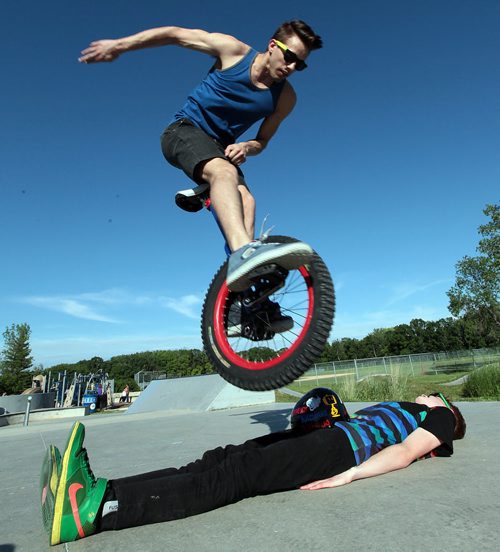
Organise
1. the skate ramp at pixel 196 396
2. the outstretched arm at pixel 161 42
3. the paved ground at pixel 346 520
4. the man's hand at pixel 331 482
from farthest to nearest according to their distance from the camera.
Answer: the skate ramp at pixel 196 396
the outstretched arm at pixel 161 42
the man's hand at pixel 331 482
the paved ground at pixel 346 520

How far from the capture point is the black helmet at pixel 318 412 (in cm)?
306

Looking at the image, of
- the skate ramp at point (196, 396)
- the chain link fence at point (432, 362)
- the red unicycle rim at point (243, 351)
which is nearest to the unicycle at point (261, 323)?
the red unicycle rim at point (243, 351)

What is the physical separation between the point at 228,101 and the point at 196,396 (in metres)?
9.20

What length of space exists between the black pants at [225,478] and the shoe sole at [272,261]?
0.97m

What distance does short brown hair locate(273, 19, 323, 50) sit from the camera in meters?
2.44

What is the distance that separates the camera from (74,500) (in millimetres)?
1737

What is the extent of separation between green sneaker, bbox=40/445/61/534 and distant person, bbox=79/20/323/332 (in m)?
1.19

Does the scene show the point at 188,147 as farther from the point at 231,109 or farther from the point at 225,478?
the point at 225,478

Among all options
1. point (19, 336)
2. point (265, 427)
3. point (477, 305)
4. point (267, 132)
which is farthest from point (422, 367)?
point (19, 336)

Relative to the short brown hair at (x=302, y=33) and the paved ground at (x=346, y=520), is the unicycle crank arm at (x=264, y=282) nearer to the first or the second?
the paved ground at (x=346, y=520)

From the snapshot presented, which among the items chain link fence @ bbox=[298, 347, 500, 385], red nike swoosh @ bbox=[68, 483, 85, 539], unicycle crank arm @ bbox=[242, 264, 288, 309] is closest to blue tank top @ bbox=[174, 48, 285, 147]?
unicycle crank arm @ bbox=[242, 264, 288, 309]

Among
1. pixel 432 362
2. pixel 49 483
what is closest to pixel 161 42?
pixel 49 483

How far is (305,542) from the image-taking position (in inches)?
57.8

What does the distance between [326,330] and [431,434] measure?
3.69ft
